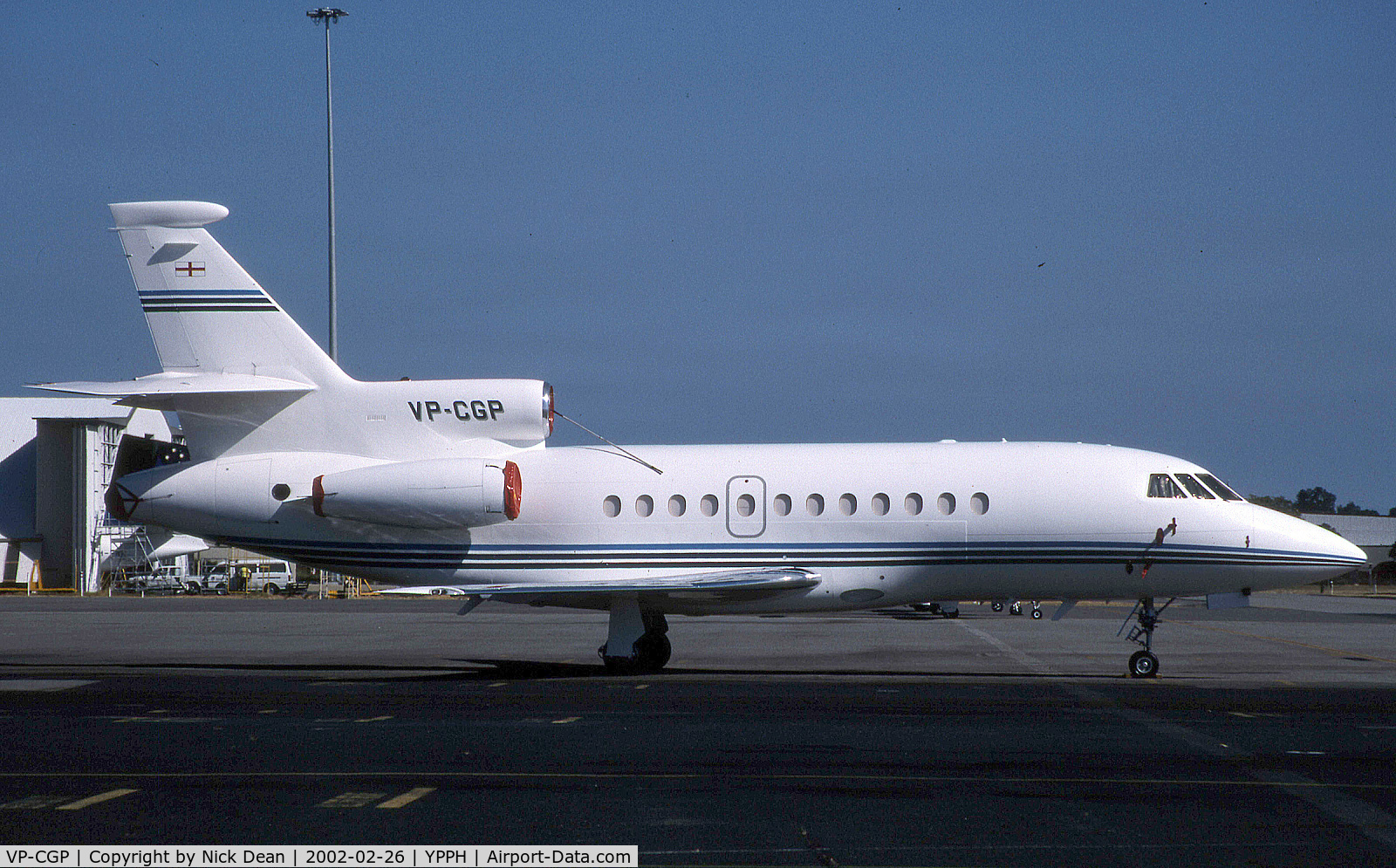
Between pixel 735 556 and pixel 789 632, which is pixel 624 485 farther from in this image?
pixel 789 632

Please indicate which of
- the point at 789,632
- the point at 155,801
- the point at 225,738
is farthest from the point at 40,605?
the point at 155,801

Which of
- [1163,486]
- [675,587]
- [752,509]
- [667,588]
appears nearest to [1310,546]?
[1163,486]

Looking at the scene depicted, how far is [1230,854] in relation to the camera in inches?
290

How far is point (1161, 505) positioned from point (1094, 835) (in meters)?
13.5

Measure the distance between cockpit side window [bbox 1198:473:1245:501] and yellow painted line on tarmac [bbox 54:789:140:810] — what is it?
1665cm

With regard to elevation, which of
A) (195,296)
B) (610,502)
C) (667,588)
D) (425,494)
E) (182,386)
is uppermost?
(195,296)

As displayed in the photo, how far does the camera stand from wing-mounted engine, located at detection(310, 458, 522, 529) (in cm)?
2081

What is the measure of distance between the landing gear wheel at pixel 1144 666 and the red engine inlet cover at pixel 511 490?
970 centimetres

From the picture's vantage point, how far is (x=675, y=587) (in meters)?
19.6

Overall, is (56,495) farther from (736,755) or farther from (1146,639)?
(736,755)

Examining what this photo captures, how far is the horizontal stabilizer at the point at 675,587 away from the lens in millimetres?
19766

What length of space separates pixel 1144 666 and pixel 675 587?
278 inches

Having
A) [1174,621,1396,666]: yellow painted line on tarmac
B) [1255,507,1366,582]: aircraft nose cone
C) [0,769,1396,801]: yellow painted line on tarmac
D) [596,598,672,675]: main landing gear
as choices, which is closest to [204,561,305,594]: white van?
[1174,621,1396,666]: yellow painted line on tarmac
